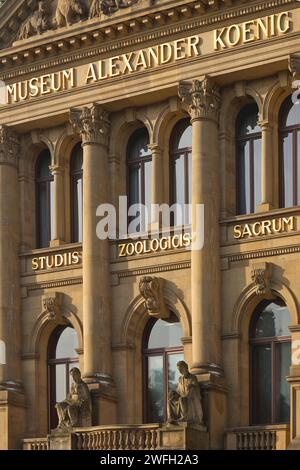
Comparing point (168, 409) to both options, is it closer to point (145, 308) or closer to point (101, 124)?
point (145, 308)

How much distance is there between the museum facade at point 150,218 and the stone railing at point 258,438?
0.06 m

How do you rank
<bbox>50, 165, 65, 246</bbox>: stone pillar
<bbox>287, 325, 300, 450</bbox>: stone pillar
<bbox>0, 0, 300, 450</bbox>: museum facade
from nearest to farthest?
<bbox>287, 325, 300, 450</bbox>: stone pillar, <bbox>0, 0, 300, 450</bbox>: museum facade, <bbox>50, 165, 65, 246</bbox>: stone pillar

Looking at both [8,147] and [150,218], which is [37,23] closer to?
[8,147]

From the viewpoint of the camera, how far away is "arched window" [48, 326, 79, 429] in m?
60.1

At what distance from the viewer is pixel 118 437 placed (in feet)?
177

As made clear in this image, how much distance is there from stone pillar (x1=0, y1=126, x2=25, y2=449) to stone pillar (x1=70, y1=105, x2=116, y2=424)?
3.14 m

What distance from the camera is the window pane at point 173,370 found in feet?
188

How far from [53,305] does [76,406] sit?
475 cm

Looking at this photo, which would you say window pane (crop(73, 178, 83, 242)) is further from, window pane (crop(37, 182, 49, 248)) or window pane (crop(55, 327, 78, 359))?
window pane (crop(55, 327, 78, 359))

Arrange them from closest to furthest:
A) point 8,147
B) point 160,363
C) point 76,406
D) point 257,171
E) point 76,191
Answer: point 76,406
point 257,171
point 160,363
point 76,191
point 8,147

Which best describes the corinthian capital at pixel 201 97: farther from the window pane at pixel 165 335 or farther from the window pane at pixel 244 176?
the window pane at pixel 165 335

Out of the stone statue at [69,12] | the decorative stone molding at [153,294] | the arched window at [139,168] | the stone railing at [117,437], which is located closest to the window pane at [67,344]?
the decorative stone molding at [153,294]

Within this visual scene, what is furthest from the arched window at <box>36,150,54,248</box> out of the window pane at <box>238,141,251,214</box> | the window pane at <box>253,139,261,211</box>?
the window pane at <box>253,139,261,211</box>

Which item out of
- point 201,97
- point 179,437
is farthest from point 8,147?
point 179,437
